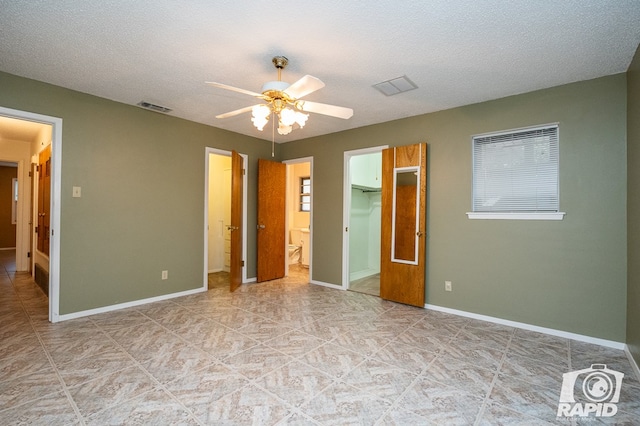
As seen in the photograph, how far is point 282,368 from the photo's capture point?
239 cm

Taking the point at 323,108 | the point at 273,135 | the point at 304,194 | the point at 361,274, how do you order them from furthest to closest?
1. the point at 304,194
2. the point at 361,274
3. the point at 273,135
4. the point at 323,108

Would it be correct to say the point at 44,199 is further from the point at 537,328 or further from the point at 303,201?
the point at 537,328

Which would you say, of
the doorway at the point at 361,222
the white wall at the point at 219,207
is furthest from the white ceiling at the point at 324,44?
the white wall at the point at 219,207

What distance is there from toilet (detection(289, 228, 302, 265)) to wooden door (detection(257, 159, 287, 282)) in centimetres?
134

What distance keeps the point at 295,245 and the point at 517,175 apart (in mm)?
4693

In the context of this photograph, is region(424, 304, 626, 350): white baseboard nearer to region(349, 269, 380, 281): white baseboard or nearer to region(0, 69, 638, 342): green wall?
region(0, 69, 638, 342): green wall

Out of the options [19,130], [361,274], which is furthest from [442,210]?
[19,130]

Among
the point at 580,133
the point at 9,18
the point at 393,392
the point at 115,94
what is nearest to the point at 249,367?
the point at 393,392

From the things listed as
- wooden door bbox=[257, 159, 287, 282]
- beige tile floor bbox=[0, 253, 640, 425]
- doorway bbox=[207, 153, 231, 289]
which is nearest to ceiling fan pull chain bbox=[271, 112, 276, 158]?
wooden door bbox=[257, 159, 287, 282]

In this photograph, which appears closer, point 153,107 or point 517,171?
point 517,171

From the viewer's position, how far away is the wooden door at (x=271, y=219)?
5.27 m

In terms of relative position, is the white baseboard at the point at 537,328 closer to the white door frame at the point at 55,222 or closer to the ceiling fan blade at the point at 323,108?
the ceiling fan blade at the point at 323,108

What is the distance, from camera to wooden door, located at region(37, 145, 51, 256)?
4.43 metres

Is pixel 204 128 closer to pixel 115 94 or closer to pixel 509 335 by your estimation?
pixel 115 94
